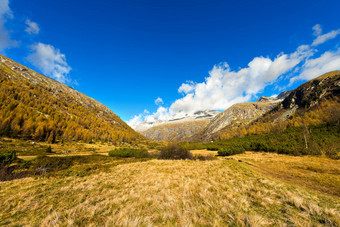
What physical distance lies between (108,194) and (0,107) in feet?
330

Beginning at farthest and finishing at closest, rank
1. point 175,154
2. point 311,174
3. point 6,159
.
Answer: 1. point 175,154
2. point 6,159
3. point 311,174

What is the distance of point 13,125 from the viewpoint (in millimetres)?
56000

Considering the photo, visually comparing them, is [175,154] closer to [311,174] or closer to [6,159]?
[311,174]

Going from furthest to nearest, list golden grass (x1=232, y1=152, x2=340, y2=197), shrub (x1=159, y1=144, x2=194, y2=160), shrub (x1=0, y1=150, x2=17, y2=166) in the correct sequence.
Result: shrub (x1=159, y1=144, x2=194, y2=160) → shrub (x1=0, y1=150, x2=17, y2=166) → golden grass (x1=232, y1=152, x2=340, y2=197)

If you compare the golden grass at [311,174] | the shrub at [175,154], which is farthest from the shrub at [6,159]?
the golden grass at [311,174]

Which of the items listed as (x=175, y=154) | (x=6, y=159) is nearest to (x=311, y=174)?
(x=175, y=154)

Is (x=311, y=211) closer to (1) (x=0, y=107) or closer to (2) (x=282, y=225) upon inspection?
(2) (x=282, y=225)

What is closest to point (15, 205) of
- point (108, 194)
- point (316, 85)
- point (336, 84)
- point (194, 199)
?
point (108, 194)

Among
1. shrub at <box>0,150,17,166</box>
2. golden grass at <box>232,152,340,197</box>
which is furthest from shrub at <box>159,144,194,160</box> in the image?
shrub at <box>0,150,17,166</box>

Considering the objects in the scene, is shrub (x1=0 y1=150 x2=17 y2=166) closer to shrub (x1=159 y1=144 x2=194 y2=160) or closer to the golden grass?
shrub (x1=159 y1=144 x2=194 y2=160)

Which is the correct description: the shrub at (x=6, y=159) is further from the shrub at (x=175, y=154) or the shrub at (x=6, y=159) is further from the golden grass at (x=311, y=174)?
the golden grass at (x=311, y=174)

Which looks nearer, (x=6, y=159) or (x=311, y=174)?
(x=311, y=174)

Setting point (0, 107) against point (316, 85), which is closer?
point (0, 107)

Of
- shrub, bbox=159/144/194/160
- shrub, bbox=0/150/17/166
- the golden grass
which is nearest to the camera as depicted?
the golden grass
